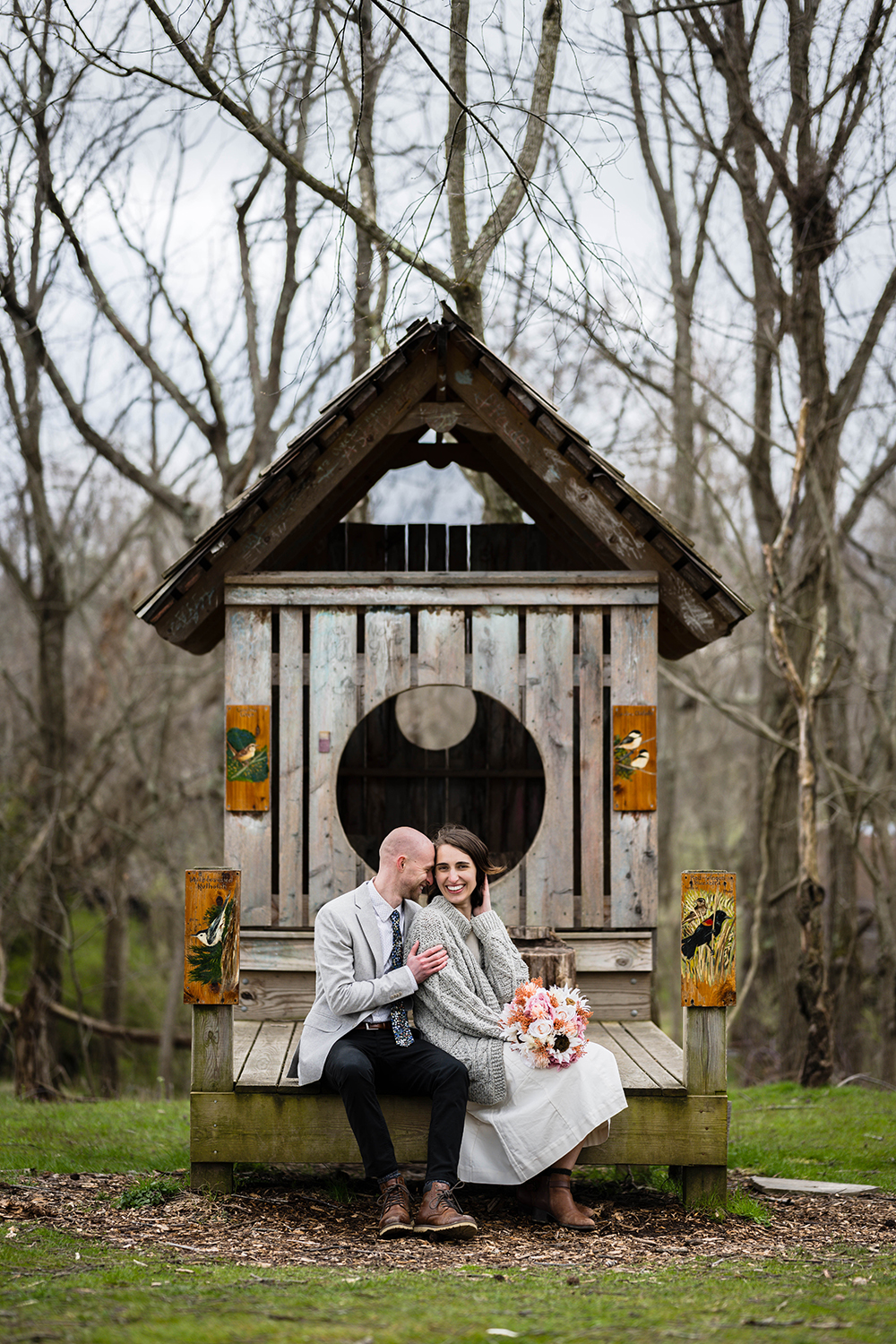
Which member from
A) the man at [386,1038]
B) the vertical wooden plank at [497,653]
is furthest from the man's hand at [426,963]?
the vertical wooden plank at [497,653]

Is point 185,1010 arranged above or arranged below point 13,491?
below

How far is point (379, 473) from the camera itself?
7.02 meters

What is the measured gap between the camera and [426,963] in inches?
186

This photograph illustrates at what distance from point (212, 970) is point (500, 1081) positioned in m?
1.19

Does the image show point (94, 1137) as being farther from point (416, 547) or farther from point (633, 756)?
point (416, 547)

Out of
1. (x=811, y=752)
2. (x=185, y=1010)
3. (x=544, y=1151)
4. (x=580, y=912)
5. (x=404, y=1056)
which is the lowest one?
(x=185, y=1010)

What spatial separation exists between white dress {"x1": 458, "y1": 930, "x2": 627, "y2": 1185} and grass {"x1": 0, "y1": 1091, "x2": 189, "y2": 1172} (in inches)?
75.3

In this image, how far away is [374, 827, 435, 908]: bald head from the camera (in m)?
4.91

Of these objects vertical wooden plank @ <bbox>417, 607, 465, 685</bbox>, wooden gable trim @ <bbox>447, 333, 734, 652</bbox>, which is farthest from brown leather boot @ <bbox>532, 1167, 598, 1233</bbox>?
wooden gable trim @ <bbox>447, 333, 734, 652</bbox>

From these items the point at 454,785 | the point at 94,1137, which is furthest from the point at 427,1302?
the point at 454,785

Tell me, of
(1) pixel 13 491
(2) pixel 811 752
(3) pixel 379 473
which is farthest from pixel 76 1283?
(1) pixel 13 491

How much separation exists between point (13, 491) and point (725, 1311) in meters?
12.3

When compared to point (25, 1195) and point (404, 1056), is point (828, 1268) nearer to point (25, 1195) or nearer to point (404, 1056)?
point (404, 1056)

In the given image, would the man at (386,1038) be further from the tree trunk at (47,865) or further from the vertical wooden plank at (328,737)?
the tree trunk at (47,865)
